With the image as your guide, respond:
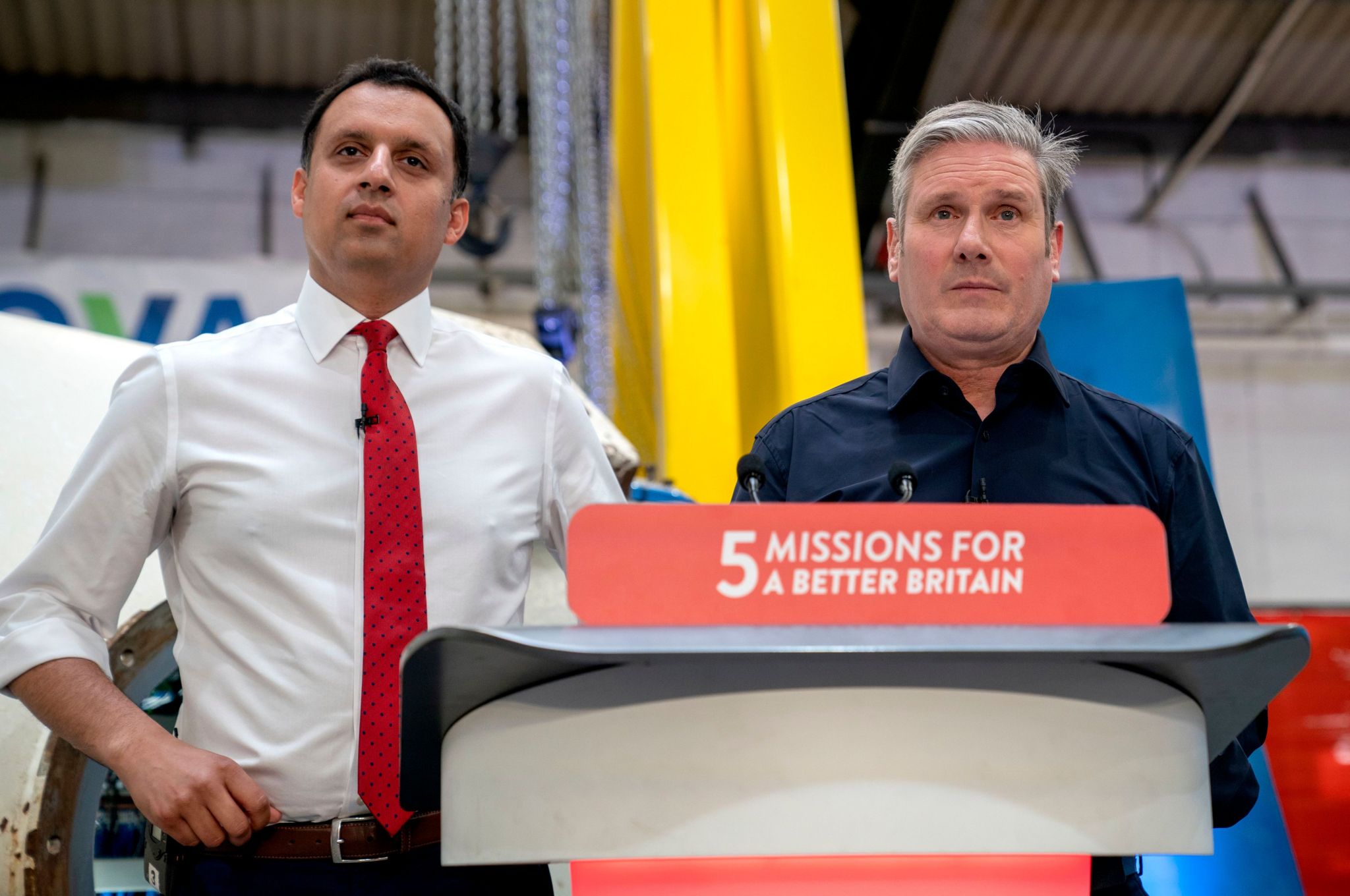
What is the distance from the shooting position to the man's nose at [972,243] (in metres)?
1.36

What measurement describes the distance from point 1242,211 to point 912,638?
8418 mm

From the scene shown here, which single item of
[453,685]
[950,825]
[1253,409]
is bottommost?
[950,825]

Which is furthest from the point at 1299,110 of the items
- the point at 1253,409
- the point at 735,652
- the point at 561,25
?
the point at 735,652

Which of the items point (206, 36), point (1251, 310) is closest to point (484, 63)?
point (206, 36)

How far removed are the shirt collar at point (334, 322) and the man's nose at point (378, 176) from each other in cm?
13

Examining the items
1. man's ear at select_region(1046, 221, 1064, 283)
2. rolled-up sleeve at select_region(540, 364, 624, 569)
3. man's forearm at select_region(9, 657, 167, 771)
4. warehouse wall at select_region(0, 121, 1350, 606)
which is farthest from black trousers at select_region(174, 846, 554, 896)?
warehouse wall at select_region(0, 121, 1350, 606)

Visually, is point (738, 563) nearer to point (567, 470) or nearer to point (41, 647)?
point (567, 470)

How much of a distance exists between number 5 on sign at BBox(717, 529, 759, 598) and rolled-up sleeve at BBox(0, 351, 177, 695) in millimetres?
760

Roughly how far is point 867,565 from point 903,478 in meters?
0.23

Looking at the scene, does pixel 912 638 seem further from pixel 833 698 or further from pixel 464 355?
pixel 464 355

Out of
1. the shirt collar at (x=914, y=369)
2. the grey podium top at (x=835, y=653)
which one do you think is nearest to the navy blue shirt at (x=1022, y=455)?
the shirt collar at (x=914, y=369)

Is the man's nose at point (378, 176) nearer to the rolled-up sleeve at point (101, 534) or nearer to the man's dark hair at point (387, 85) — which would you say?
the man's dark hair at point (387, 85)

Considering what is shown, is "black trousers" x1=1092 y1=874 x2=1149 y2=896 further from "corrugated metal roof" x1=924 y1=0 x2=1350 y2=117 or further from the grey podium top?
"corrugated metal roof" x1=924 y1=0 x2=1350 y2=117

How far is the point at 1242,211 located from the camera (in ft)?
26.4
